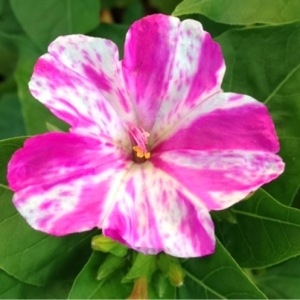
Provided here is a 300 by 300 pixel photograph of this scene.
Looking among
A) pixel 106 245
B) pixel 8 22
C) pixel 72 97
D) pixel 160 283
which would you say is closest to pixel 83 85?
pixel 72 97

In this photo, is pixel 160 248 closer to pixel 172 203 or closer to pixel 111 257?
pixel 172 203

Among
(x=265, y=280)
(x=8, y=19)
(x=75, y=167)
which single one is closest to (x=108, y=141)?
(x=75, y=167)

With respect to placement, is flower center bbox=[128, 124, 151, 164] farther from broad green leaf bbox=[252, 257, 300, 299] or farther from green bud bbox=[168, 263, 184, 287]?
broad green leaf bbox=[252, 257, 300, 299]

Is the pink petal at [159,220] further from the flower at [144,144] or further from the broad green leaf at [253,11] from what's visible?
the broad green leaf at [253,11]

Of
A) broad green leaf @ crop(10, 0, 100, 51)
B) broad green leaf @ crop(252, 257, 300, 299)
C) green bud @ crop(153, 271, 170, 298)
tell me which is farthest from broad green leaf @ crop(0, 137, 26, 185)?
broad green leaf @ crop(252, 257, 300, 299)

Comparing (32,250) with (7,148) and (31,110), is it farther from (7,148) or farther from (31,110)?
(31,110)
